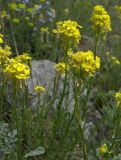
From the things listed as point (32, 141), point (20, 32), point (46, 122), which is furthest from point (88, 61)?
point (20, 32)

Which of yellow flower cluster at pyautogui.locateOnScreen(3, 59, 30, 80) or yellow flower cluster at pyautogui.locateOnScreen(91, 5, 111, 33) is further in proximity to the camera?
yellow flower cluster at pyautogui.locateOnScreen(91, 5, 111, 33)

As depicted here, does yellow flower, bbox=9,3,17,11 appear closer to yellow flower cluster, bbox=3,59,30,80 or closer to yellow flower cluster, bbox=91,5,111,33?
yellow flower cluster, bbox=91,5,111,33

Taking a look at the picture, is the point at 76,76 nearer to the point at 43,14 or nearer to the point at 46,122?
the point at 46,122

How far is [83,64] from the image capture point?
1874mm

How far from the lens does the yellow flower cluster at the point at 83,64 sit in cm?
187

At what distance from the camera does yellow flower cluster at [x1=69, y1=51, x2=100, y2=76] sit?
1867 millimetres

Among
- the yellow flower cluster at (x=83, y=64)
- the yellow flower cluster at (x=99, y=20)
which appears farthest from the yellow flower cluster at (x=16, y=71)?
the yellow flower cluster at (x=99, y=20)

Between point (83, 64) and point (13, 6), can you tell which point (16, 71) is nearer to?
point (83, 64)

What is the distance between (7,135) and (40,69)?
1.94 meters

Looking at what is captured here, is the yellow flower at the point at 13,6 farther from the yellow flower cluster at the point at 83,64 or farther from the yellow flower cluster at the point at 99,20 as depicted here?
the yellow flower cluster at the point at 83,64

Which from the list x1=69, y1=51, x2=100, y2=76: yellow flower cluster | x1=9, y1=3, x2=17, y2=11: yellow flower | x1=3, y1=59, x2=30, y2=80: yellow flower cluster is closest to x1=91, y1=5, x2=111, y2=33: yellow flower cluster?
x1=69, y1=51, x2=100, y2=76: yellow flower cluster

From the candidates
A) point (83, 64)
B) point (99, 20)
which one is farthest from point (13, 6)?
point (83, 64)

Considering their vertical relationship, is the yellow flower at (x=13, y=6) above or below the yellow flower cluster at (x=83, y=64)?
above

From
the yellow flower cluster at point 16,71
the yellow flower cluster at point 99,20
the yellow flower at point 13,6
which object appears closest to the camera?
the yellow flower cluster at point 16,71
